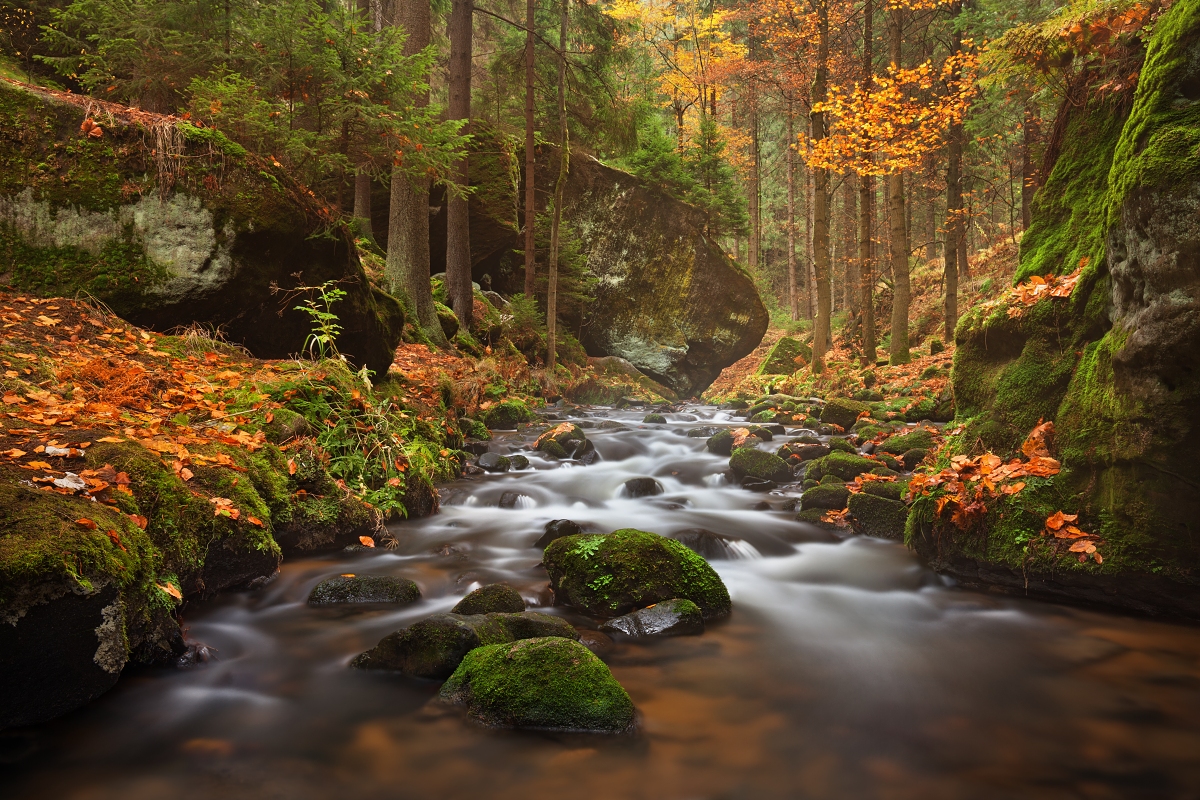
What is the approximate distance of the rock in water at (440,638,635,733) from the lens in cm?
344

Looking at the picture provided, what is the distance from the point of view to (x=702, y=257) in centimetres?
2214

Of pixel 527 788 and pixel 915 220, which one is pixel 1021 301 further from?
pixel 915 220

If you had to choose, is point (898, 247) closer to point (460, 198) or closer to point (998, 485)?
point (460, 198)

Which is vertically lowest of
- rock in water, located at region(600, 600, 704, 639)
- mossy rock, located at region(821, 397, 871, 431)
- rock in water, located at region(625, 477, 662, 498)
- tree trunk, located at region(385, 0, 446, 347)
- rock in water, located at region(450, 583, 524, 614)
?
rock in water, located at region(600, 600, 704, 639)

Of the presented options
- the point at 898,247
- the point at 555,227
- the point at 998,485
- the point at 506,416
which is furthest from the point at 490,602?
the point at 898,247

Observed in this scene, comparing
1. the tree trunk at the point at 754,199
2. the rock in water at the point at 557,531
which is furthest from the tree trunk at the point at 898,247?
the tree trunk at the point at 754,199

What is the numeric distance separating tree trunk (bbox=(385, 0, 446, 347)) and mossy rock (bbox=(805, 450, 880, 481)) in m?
7.65

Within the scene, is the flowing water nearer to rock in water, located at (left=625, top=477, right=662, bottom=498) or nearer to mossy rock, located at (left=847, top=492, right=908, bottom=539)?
mossy rock, located at (left=847, top=492, right=908, bottom=539)

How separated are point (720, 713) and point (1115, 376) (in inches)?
140

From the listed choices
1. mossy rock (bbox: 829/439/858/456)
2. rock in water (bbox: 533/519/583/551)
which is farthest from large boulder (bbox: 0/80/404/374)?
mossy rock (bbox: 829/439/858/456)

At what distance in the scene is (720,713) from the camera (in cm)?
381

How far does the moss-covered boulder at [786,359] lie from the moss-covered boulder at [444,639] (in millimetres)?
18535

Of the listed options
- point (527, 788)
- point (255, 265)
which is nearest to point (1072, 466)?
point (527, 788)

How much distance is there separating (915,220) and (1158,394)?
A: 3377cm
